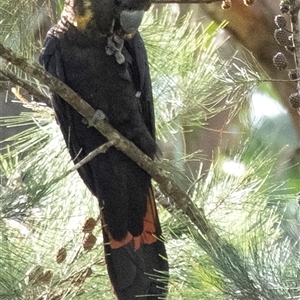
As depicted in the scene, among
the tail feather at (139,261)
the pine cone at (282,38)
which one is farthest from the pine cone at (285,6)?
the tail feather at (139,261)

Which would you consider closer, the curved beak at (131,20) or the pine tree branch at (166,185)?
the pine tree branch at (166,185)

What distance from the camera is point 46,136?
1366 millimetres

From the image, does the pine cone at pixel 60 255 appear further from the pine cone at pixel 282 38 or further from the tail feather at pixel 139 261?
the pine cone at pixel 282 38

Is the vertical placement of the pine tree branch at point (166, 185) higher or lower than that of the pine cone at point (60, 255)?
higher

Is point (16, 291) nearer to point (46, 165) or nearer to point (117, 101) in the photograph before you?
point (46, 165)

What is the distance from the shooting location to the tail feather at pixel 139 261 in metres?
1.24

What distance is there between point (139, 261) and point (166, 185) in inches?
8.9

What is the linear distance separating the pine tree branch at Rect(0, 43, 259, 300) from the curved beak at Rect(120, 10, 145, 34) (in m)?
0.17

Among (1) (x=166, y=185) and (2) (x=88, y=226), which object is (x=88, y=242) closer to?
(2) (x=88, y=226)

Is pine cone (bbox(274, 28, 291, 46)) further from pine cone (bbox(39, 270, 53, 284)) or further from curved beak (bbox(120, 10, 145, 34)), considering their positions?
pine cone (bbox(39, 270, 53, 284))

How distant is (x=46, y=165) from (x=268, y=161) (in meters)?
0.40

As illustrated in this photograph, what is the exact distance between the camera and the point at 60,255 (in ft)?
3.73

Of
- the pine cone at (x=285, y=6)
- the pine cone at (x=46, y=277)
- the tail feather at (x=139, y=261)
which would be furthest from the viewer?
the tail feather at (x=139, y=261)

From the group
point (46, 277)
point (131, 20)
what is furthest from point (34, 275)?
point (131, 20)
